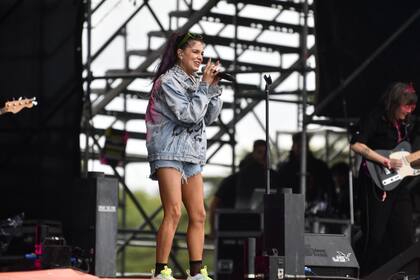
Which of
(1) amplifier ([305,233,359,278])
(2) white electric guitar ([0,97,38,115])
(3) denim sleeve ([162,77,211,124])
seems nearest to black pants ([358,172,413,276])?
(1) amplifier ([305,233,359,278])

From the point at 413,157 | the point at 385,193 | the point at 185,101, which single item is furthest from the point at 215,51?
the point at 185,101

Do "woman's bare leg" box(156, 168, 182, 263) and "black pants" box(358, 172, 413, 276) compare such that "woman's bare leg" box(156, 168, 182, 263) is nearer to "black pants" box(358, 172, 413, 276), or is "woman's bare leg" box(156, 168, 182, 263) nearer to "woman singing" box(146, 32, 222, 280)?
"woman singing" box(146, 32, 222, 280)

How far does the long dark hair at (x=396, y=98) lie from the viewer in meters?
10.6

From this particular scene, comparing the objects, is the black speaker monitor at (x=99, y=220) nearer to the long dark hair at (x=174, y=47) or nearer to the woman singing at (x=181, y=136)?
the woman singing at (x=181, y=136)

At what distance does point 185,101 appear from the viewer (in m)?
8.74

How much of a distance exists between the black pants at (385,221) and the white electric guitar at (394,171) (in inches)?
1.8

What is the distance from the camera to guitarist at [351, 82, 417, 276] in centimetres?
1064

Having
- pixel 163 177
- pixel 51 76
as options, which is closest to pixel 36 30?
pixel 51 76

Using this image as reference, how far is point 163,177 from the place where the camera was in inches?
343

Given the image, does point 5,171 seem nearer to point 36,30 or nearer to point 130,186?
point 36,30

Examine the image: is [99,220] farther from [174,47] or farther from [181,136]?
[174,47]

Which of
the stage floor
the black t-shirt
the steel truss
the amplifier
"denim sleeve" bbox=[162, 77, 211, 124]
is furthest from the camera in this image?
the steel truss

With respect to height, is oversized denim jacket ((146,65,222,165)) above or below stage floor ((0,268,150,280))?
above

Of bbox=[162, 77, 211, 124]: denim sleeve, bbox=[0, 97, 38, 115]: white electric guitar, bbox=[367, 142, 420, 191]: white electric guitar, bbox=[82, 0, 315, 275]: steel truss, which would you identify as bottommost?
bbox=[367, 142, 420, 191]: white electric guitar
